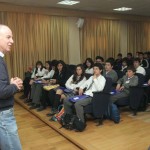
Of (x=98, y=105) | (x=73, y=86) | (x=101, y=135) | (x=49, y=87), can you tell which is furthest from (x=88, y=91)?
(x=49, y=87)

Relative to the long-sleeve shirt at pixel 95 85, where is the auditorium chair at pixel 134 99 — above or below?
below

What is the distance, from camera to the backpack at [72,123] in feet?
12.2

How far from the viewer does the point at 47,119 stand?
447cm

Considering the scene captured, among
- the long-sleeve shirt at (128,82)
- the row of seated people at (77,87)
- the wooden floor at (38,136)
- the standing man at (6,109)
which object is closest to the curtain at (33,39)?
the row of seated people at (77,87)

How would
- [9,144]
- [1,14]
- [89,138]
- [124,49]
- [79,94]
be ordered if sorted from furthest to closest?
1. [124,49]
2. [1,14]
3. [79,94]
4. [89,138]
5. [9,144]

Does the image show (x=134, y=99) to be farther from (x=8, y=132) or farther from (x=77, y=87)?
(x=8, y=132)

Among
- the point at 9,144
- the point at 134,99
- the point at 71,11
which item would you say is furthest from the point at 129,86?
the point at 71,11

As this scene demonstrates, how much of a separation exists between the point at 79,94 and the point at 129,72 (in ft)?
3.91

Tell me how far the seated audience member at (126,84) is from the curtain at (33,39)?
3.73m

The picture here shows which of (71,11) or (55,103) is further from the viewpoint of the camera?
(71,11)

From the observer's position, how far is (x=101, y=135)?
357cm

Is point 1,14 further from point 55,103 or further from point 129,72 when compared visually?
point 129,72

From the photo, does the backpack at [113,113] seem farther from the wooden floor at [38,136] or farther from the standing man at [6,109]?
the standing man at [6,109]

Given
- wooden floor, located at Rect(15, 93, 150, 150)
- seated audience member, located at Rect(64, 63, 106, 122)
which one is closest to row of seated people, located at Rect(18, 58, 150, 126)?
seated audience member, located at Rect(64, 63, 106, 122)
